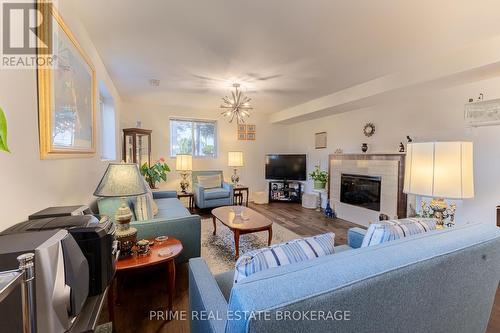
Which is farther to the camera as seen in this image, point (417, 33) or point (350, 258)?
point (417, 33)

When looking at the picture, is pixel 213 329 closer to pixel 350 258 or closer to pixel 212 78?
pixel 350 258

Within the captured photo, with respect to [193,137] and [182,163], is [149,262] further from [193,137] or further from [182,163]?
[193,137]

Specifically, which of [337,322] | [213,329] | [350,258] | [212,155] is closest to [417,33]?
[350,258]

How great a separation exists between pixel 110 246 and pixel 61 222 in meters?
0.22

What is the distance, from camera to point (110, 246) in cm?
96

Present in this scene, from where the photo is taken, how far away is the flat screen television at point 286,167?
18.3 ft

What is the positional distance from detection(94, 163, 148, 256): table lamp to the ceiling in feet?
4.23

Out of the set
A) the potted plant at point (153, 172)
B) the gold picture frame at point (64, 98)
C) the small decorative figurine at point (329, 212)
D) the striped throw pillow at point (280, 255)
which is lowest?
the small decorative figurine at point (329, 212)

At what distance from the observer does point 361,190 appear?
407 cm

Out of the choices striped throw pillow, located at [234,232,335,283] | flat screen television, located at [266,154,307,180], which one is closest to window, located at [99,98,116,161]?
striped throw pillow, located at [234,232,335,283]

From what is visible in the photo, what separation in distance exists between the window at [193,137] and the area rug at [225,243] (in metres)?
2.21

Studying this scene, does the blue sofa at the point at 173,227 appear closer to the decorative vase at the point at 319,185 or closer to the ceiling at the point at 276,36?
the ceiling at the point at 276,36

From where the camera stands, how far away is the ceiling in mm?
1728

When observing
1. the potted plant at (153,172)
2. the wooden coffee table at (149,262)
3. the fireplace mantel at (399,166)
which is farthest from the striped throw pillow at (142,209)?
the fireplace mantel at (399,166)
